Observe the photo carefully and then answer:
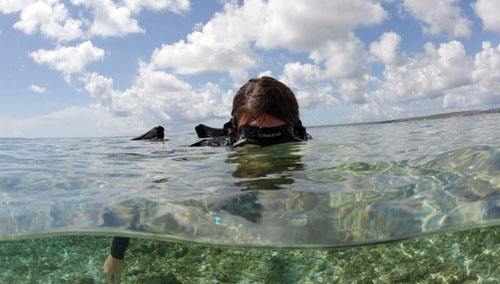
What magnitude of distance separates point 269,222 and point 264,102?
9.50ft

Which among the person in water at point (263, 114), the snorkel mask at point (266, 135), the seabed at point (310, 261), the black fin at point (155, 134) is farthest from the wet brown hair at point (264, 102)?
the black fin at point (155, 134)

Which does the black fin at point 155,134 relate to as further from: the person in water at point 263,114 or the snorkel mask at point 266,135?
the snorkel mask at point 266,135

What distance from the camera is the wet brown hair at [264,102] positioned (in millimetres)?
5145

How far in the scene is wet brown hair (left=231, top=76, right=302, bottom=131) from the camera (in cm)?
514

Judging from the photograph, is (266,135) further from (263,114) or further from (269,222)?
(269,222)

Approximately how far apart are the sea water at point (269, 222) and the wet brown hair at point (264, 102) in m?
1.25

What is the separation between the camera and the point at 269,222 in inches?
100

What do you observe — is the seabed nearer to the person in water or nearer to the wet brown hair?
the person in water

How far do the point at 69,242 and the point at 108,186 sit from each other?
2.21 feet

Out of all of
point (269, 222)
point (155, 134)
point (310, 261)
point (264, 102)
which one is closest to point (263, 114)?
point (264, 102)

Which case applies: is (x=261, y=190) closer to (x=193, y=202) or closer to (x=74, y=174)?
(x=193, y=202)

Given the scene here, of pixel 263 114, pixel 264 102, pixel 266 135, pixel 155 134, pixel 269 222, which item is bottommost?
pixel 269 222

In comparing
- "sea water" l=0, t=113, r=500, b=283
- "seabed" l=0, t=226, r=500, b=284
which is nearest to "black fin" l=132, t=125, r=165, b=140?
"sea water" l=0, t=113, r=500, b=283

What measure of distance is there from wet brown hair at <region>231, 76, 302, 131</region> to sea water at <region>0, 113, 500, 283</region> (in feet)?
4.10
